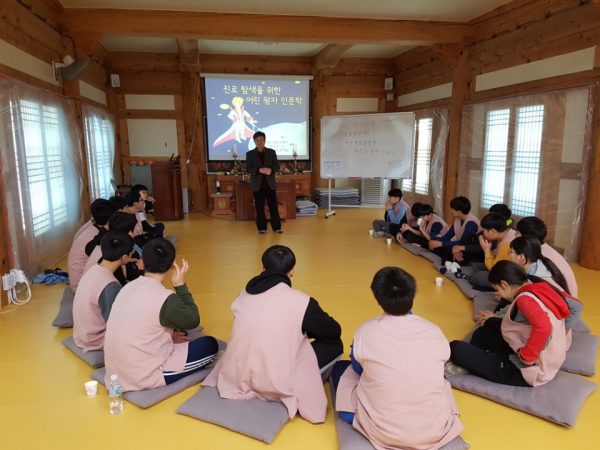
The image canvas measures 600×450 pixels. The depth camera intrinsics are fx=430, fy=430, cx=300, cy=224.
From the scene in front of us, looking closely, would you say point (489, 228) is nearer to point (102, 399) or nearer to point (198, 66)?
point (102, 399)

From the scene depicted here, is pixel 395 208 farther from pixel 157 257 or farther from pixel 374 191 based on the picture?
pixel 157 257

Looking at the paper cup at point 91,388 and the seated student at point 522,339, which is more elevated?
the seated student at point 522,339

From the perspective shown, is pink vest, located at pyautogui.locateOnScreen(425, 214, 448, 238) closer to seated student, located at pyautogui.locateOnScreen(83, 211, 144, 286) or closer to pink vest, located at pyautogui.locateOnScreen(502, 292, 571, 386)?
pink vest, located at pyautogui.locateOnScreen(502, 292, 571, 386)

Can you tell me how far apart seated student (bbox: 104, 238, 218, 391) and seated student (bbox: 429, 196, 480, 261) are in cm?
288

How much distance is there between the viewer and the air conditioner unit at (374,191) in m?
8.12

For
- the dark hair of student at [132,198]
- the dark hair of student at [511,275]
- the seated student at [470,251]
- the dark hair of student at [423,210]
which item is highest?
the dark hair of student at [132,198]

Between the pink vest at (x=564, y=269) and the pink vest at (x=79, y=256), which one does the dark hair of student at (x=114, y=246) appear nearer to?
the pink vest at (x=79, y=256)

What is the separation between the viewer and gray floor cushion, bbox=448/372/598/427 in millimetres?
1883

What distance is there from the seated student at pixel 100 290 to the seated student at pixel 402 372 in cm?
141

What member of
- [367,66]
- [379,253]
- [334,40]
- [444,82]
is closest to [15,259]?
[379,253]

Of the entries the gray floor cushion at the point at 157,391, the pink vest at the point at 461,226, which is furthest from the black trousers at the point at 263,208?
the gray floor cushion at the point at 157,391

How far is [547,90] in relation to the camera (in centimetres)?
440

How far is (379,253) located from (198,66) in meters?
4.80

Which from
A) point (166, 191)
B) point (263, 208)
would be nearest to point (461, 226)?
point (263, 208)
